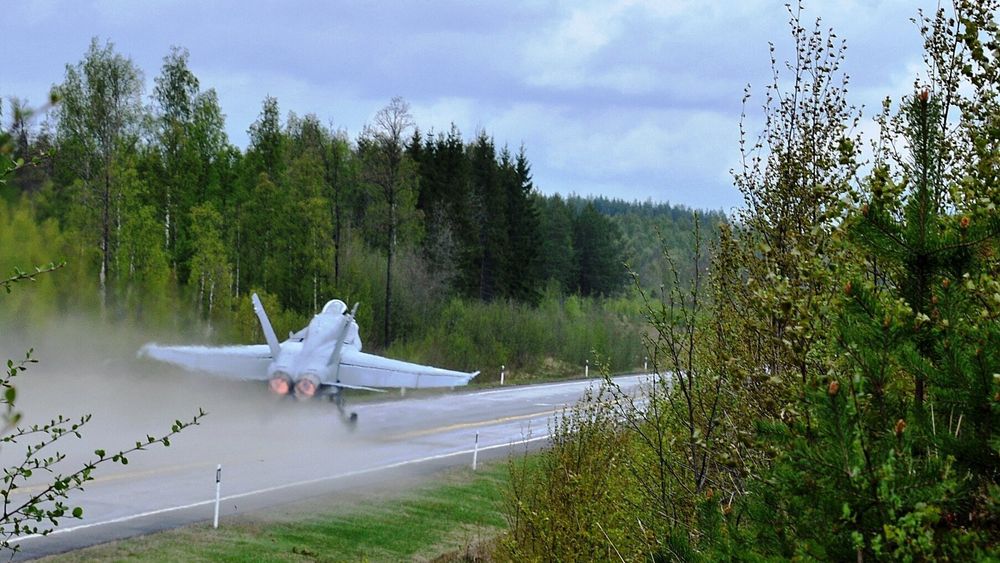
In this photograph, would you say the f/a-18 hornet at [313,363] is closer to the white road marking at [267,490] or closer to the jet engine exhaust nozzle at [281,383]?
the jet engine exhaust nozzle at [281,383]

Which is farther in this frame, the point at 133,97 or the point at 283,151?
the point at 283,151

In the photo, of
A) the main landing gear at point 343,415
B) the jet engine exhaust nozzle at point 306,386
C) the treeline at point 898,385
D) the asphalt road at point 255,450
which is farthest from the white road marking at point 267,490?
the treeline at point 898,385

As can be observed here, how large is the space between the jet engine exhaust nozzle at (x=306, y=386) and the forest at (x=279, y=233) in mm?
7264

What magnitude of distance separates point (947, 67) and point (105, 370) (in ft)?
99.3

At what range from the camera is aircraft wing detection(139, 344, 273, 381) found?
32.3 metres

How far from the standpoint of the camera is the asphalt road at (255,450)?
69.2 ft

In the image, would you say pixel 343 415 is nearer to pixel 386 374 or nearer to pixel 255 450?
pixel 386 374

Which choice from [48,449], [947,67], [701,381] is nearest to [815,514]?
[947,67]

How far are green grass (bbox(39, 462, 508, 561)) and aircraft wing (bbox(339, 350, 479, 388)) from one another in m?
7.88

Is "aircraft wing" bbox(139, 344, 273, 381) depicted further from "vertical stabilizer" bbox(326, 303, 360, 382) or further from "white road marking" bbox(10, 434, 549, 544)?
"white road marking" bbox(10, 434, 549, 544)

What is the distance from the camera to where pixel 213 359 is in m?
32.5

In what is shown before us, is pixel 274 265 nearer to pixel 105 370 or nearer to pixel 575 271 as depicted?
pixel 105 370

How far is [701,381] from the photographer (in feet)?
36.6

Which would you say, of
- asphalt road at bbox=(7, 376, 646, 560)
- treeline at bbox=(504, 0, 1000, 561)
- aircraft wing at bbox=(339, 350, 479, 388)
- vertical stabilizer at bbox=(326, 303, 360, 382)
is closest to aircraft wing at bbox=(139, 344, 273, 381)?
asphalt road at bbox=(7, 376, 646, 560)
